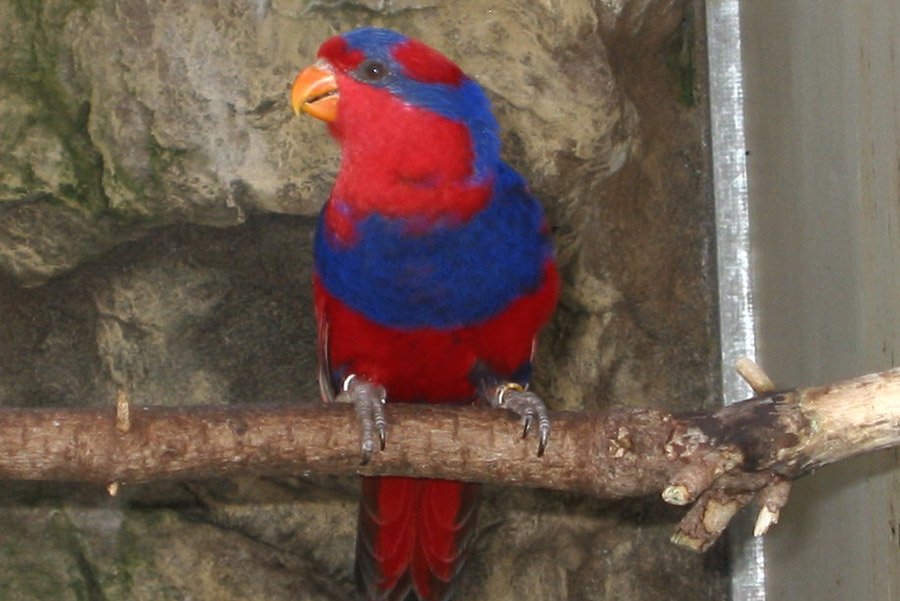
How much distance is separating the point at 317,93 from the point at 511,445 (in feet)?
2.99

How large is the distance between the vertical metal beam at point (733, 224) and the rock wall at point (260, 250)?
0.18 ft

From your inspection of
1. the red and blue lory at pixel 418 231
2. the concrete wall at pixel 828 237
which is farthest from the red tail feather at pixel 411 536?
the concrete wall at pixel 828 237

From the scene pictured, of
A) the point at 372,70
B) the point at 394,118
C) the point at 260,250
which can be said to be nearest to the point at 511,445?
the point at 394,118

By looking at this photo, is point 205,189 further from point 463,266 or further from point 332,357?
point 463,266

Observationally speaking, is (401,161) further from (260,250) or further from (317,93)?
(260,250)

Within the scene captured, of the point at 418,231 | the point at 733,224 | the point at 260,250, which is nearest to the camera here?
the point at 418,231

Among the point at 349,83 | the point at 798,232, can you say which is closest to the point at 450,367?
the point at 349,83

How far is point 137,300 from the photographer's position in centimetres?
355

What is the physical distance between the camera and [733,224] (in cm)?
380

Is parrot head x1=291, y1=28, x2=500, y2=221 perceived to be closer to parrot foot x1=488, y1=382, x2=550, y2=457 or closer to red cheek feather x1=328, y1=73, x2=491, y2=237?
red cheek feather x1=328, y1=73, x2=491, y2=237

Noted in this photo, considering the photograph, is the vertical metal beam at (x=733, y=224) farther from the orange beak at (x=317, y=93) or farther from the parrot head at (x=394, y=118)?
the orange beak at (x=317, y=93)

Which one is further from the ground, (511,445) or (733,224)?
(733,224)

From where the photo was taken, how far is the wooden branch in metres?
2.30

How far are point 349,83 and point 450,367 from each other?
2.32ft
